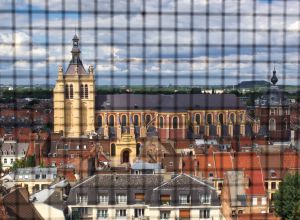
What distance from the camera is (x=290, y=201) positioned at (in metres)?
4.34

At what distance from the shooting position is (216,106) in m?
10.2

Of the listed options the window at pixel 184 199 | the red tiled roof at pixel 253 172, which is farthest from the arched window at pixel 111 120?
the window at pixel 184 199

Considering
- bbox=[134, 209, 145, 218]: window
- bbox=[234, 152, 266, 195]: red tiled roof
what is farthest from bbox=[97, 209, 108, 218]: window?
bbox=[234, 152, 266, 195]: red tiled roof

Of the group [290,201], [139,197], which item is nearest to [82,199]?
[139,197]

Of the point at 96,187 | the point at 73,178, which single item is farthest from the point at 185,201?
the point at 73,178

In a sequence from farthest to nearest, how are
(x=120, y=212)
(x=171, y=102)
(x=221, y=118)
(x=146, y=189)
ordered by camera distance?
(x=221, y=118), (x=171, y=102), (x=146, y=189), (x=120, y=212)

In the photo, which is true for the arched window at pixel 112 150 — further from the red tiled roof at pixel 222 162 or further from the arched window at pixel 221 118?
the red tiled roof at pixel 222 162

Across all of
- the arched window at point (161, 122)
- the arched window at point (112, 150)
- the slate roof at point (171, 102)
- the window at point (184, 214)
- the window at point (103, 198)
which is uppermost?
the slate roof at point (171, 102)

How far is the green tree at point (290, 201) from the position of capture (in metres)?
4.20

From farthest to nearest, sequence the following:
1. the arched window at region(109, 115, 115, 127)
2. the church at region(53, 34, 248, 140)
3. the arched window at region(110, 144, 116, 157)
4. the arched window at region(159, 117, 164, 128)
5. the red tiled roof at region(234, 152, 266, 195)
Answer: the arched window at region(109, 115, 115, 127) → the arched window at region(159, 117, 164, 128) → the church at region(53, 34, 248, 140) → the arched window at region(110, 144, 116, 157) → the red tiled roof at region(234, 152, 266, 195)

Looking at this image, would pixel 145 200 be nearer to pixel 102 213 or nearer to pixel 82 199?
pixel 102 213

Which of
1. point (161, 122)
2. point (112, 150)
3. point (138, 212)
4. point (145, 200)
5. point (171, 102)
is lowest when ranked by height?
point (138, 212)

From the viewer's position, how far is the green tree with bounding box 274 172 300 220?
4195mm

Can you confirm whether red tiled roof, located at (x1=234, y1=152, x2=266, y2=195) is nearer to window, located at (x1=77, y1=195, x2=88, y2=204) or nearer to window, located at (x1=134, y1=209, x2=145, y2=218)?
window, located at (x1=134, y1=209, x2=145, y2=218)
